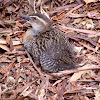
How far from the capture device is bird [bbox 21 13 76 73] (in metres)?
4.23

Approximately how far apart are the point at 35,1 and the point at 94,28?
74.2 inches

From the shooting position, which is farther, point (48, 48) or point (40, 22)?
point (40, 22)

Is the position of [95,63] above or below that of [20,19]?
below

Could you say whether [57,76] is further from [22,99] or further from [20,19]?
[20,19]

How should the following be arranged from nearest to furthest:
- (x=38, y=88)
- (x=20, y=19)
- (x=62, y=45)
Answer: (x=38, y=88), (x=62, y=45), (x=20, y=19)

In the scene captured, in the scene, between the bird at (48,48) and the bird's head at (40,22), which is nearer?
the bird at (48,48)

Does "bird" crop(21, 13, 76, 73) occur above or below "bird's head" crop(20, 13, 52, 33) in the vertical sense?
below

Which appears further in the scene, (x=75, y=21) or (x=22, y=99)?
(x=75, y=21)

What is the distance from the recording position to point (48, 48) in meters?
4.28

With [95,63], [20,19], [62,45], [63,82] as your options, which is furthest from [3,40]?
[95,63]

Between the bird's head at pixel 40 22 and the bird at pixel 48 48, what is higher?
the bird's head at pixel 40 22

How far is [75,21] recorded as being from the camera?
5.45 m

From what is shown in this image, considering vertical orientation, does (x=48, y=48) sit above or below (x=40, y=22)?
below

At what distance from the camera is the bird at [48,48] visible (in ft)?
13.9
